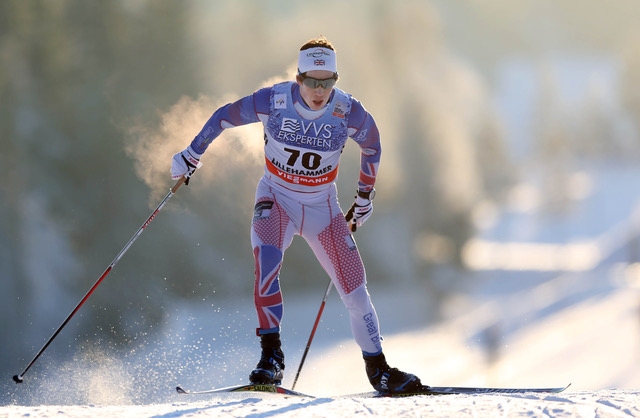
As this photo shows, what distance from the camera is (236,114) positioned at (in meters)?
7.39

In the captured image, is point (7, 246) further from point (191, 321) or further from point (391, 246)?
point (391, 246)

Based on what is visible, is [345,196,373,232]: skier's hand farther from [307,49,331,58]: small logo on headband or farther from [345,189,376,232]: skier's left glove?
[307,49,331,58]: small logo on headband

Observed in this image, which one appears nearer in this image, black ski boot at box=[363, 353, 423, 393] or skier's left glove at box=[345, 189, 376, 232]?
black ski boot at box=[363, 353, 423, 393]

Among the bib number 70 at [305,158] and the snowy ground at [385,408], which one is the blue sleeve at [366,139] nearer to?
the bib number 70 at [305,158]

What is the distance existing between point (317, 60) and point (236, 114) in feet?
2.87

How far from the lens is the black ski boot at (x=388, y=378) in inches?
288

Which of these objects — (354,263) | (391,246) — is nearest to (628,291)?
(391,246)

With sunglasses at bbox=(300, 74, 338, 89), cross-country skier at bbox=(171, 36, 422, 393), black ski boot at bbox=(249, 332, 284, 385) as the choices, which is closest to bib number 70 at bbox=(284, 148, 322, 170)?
cross-country skier at bbox=(171, 36, 422, 393)

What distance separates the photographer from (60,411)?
5.91 m

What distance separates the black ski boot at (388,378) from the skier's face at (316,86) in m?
2.21

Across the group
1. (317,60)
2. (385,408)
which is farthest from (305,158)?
(385,408)

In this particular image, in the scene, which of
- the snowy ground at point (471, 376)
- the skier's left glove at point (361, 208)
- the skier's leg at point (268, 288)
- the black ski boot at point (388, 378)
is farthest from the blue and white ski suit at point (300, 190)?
the snowy ground at point (471, 376)

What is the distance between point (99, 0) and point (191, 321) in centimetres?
1130

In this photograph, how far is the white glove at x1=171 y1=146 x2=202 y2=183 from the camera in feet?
24.7
